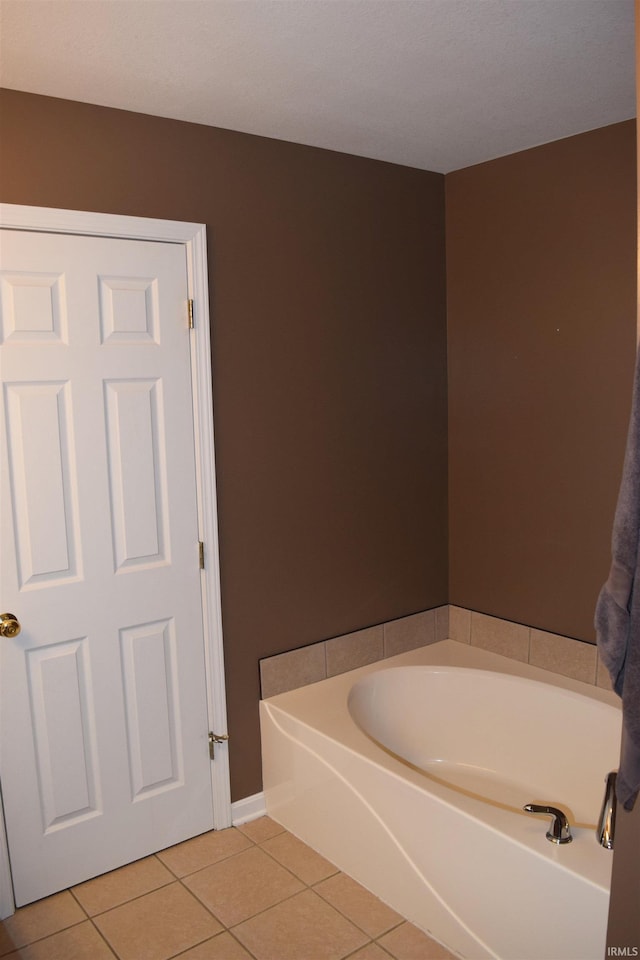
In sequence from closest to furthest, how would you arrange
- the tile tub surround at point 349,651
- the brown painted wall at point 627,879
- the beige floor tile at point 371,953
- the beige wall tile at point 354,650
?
the brown painted wall at point 627,879 → the beige floor tile at point 371,953 → the tile tub surround at point 349,651 → the beige wall tile at point 354,650

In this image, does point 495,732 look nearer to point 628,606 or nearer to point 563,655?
point 563,655

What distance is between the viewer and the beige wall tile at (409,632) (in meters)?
3.33

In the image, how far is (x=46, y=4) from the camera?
1762 millimetres

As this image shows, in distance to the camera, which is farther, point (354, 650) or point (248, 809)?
point (354, 650)

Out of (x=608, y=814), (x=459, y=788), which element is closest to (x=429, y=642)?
(x=459, y=788)

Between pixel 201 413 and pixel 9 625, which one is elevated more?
pixel 201 413

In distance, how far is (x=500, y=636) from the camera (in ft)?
10.8

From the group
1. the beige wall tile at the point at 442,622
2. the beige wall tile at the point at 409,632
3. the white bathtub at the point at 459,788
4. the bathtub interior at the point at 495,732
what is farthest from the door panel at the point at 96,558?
the beige wall tile at the point at 442,622

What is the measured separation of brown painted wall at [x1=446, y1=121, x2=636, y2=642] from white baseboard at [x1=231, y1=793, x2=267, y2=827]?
122 cm

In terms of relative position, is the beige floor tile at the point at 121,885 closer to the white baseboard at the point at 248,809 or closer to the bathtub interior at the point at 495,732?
the white baseboard at the point at 248,809

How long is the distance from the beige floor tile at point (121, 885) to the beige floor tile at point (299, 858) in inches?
14.7

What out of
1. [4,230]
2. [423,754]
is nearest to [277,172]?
[4,230]

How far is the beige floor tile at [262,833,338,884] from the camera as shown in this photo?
262 cm

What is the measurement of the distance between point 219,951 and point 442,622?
5.53 feet
